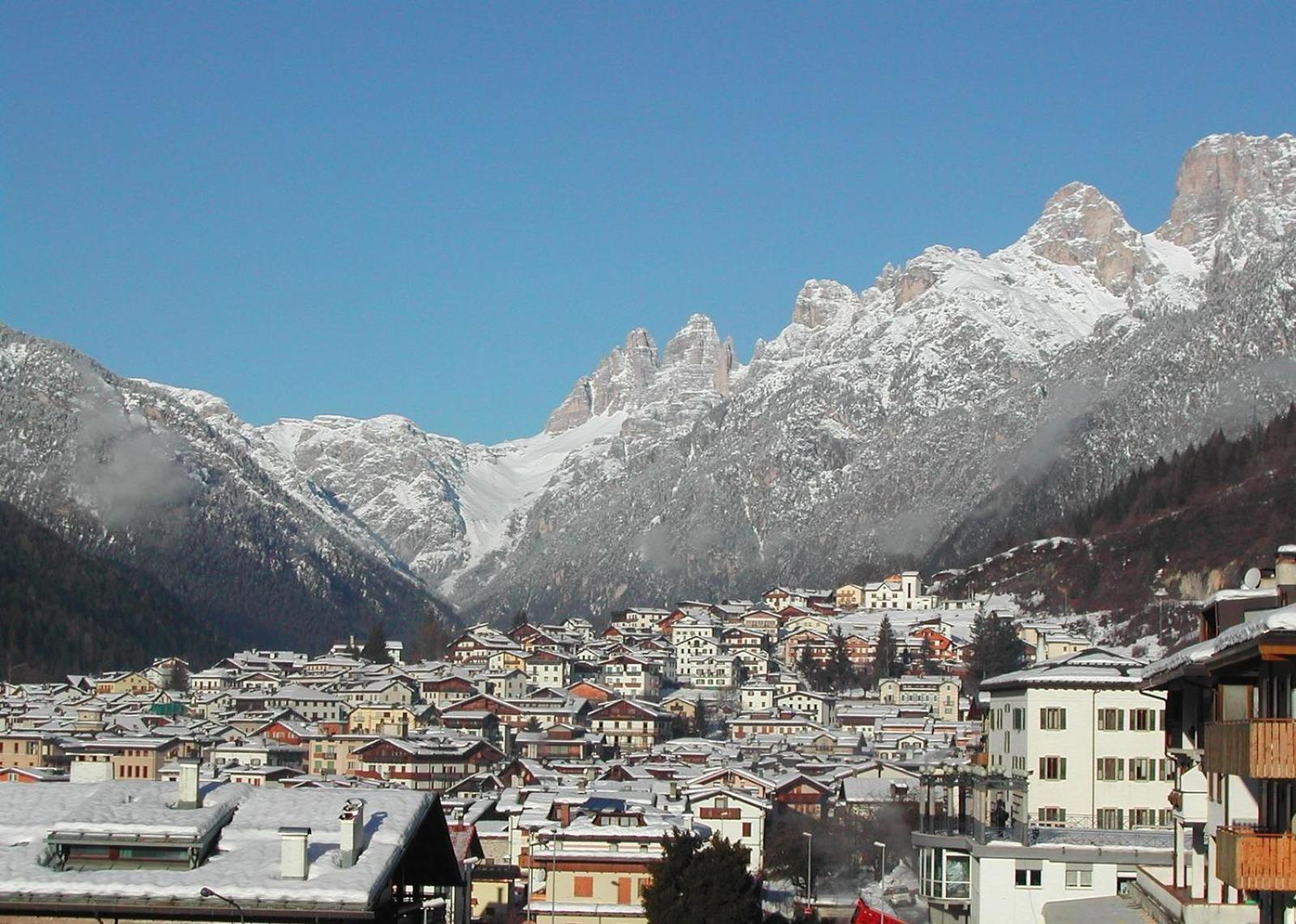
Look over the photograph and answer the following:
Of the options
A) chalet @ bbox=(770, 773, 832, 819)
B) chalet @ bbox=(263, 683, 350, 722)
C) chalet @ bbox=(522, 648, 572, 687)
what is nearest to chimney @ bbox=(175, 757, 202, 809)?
chalet @ bbox=(770, 773, 832, 819)

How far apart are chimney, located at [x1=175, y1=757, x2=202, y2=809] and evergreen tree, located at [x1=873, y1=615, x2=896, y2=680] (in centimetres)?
14128

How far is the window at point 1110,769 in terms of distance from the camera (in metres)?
48.8

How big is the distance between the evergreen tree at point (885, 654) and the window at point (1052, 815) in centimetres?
11483

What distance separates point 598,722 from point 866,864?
57.6 meters

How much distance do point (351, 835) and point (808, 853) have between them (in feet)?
200

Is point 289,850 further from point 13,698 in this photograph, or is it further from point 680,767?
point 13,698

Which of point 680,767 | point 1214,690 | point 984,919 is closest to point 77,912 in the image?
point 1214,690

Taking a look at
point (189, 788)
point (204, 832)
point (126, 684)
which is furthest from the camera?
point (126, 684)

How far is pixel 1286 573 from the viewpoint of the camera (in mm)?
22266

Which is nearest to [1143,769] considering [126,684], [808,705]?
[808,705]

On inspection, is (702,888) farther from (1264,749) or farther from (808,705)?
(808,705)

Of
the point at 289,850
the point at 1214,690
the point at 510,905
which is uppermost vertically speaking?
the point at 1214,690

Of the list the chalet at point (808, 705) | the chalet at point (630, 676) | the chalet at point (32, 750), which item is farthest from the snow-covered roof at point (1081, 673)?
the chalet at point (630, 676)

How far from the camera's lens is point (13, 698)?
166m
